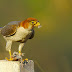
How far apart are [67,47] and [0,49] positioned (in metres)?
1.51

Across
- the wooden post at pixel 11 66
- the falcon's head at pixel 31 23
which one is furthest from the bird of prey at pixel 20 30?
the wooden post at pixel 11 66

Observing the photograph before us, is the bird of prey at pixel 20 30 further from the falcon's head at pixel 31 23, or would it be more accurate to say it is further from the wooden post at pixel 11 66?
the wooden post at pixel 11 66

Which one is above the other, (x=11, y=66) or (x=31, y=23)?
(x=31, y=23)

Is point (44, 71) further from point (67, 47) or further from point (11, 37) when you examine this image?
point (11, 37)

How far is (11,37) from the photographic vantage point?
2801mm

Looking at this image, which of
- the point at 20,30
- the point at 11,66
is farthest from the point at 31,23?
the point at 11,66

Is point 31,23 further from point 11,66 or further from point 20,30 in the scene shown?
point 11,66

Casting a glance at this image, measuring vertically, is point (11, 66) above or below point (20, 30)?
below

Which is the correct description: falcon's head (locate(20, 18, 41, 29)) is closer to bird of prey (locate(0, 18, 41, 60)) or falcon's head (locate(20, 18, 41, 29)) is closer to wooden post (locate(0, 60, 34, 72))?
bird of prey (locate(0, 18, 41, 60))

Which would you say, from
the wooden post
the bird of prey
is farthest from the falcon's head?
the wooden post

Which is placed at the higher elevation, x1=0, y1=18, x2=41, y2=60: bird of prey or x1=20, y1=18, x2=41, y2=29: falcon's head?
x1=20, y1=18, x2=41, y2=29: falcon's head

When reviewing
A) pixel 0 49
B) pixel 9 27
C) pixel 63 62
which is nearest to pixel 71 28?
pixel 63 62

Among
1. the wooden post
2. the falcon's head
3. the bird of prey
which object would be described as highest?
the falcon's head

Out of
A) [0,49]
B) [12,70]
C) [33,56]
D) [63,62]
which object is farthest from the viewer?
[63,62]
